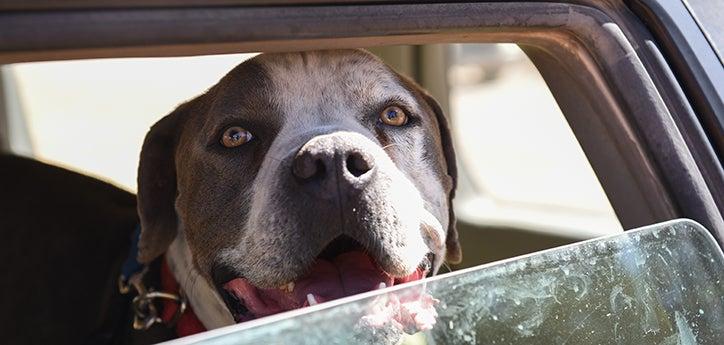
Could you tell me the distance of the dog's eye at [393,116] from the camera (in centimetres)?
274

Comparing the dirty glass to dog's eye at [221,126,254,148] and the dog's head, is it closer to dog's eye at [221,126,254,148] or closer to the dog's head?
the dog's head

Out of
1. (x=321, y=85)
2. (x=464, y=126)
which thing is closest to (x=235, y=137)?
(x=321, y=85)

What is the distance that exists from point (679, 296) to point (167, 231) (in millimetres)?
1675

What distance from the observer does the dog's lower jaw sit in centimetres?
279

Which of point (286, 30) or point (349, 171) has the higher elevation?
point (286, 30)

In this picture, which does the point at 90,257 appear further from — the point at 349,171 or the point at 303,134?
the point at 349,171

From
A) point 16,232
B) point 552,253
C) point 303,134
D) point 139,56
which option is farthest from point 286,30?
point 16,232

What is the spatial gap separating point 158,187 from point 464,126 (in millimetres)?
11890

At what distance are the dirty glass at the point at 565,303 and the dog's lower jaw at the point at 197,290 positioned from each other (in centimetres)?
127

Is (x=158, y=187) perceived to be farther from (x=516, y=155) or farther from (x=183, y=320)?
(x=516, y=155)

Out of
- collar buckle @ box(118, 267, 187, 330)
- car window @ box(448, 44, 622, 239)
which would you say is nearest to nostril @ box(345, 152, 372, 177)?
car window @ box(448, 44, 622, 239)

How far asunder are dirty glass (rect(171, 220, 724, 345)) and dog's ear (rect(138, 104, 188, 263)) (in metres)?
1.61

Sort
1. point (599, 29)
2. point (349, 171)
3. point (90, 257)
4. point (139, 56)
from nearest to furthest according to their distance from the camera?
point (139, 56), point (599, 29), point (349, 171), point (90, 257)

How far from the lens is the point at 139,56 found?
1509 millimetres
